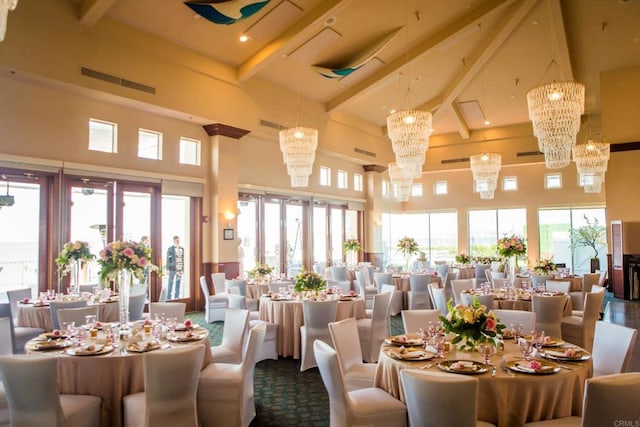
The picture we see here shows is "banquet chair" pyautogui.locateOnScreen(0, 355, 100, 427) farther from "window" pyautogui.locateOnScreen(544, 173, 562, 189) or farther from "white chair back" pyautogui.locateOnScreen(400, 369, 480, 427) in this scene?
"window" pyautogui.locateOnScreen(544, 173, 562, 189)

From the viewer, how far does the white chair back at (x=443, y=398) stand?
254 cm

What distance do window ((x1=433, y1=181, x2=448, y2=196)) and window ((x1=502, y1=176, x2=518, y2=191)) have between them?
2.32m

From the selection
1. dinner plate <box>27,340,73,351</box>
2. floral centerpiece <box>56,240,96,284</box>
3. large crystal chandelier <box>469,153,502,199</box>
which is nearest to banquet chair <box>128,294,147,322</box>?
floral centerpiece <box>56,240,96,284</box>

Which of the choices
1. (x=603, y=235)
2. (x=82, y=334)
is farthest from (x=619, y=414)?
(x=603, y=235)

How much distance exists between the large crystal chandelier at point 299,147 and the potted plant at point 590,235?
11.8 m

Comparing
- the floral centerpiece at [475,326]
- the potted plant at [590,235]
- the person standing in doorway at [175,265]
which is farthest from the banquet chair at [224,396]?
the potted plant at [590,235]

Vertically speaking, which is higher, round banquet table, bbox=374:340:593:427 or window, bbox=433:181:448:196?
window, bbox=433:181:448:196

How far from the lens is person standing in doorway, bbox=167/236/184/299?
10.1 metres

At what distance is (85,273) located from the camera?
339 inches

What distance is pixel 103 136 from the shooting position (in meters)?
8.69

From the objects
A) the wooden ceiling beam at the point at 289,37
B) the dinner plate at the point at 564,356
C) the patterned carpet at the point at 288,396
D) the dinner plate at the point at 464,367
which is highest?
the wooden ceiling beam at the point at 289,37

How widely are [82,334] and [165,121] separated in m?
6.62

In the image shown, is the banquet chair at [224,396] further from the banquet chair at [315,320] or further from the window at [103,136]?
the window at [103,136]

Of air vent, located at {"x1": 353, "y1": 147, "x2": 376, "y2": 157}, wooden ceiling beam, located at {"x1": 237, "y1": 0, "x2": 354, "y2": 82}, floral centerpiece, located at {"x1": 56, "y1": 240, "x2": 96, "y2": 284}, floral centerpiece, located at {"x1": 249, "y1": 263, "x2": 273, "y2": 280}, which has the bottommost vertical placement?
floral centerpiece, located at {"x1": 249, "y1": 263, "x2": 273, "y2": 280}
